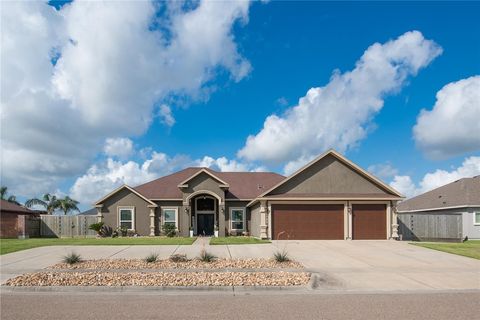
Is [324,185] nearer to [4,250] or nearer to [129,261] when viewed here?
[129,261]

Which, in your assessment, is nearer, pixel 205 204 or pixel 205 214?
pixel 205 214

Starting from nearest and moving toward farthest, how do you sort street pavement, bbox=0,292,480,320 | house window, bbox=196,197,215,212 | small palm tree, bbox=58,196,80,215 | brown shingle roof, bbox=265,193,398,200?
street pavement, bbox=0,292,480,320, brown shingle roof, bbox=265,193,398,200, house window, bbox=196,197,215,212, small palm tree, bbox=58,196,80,215

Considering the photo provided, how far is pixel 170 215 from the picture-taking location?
32.8 m

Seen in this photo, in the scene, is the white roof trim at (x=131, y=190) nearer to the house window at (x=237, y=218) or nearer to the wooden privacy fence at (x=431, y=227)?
the house window at (x=237, y=218)

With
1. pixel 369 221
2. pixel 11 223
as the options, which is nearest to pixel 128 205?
pixel 11 223

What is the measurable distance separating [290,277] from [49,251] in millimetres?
13085

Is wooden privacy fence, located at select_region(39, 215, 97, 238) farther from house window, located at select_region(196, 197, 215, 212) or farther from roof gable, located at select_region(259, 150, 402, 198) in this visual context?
roof gable, located at select_region(259, 150, 402, 198)

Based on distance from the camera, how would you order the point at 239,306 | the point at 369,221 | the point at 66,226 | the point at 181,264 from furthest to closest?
the point at 66,226 → the point at 369,221 → the point at 181,264 → the point at 239,306

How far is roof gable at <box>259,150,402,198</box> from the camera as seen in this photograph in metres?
27.4

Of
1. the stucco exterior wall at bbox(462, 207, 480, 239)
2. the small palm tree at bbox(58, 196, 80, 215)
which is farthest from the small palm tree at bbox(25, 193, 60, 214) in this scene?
the stucco exterior wall at bbox(462, 207, 480, 239)

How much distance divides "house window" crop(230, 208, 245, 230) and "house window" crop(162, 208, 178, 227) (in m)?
4.33

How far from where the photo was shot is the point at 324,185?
27625mm

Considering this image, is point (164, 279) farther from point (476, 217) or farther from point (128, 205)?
point (476, 217)

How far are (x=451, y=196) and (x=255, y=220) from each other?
17.3 meters
